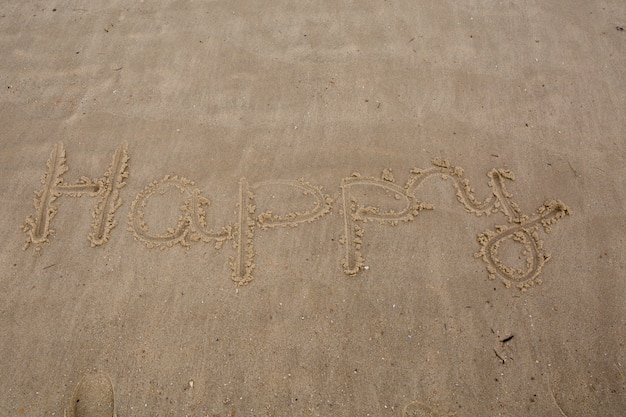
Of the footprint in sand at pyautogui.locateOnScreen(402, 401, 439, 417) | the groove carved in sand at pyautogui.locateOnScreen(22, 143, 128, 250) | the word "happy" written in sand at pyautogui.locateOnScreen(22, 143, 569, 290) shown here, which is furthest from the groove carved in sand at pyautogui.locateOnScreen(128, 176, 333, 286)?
the footprint in sand at pyautogui.locateOnScreen(402, 401, 439, 417)

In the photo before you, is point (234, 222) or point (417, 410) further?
point (234, 222)

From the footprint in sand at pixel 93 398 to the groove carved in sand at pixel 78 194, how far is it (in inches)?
32.9

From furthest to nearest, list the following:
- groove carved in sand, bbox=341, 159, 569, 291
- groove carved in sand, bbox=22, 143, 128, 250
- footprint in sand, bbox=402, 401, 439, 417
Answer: groove carved in sand, bbox=22, 143, 128, 250 < groove carved in sand, bbox=341, 159, 569, 291 < footprint in sand, bbox=402, 401, 439, 417

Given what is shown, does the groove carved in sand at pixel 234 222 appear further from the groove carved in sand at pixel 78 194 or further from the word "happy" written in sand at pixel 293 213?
the groove carved in sand at pixel 78 194

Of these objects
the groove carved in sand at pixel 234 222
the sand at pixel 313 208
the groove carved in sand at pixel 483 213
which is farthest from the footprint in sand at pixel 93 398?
the groove carved in sand at pixel 483 213

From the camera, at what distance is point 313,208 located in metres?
2.92

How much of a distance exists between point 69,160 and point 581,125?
3729 mm

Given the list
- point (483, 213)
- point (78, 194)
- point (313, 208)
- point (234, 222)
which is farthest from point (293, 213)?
point (78, 194)

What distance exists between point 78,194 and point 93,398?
136 centimetres

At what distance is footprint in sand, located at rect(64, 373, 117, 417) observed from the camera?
7.70ft

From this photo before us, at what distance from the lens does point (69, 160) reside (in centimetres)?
316

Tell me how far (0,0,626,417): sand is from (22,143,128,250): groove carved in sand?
18 mm

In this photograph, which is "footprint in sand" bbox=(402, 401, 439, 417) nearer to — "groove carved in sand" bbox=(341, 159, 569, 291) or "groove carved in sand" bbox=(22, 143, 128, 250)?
"groove carved in sand" bbox=(341, 159, 569, 291)

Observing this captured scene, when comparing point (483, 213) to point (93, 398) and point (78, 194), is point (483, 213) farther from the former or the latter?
point (78, 194)
